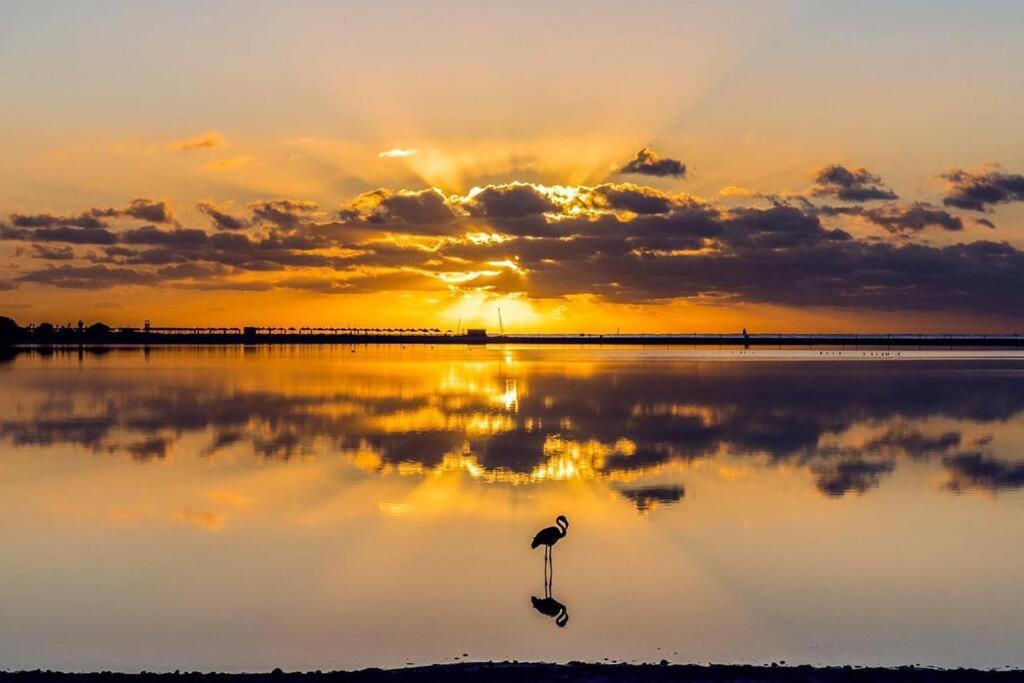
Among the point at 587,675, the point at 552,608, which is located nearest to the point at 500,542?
the point at 552,608

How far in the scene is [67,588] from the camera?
16484 mm

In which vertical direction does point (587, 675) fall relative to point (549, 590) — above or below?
above

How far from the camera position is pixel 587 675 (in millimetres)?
11367

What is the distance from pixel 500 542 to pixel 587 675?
8352 mm

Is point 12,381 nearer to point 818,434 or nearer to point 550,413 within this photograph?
point 550,413

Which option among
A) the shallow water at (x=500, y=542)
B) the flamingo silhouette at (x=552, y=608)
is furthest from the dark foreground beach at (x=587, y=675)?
the flamingo silhouette at (x=552, y=608)

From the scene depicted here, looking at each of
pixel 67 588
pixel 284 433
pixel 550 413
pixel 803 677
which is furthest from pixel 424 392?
pixel 803 677

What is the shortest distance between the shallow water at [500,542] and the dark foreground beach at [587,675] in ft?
4.07

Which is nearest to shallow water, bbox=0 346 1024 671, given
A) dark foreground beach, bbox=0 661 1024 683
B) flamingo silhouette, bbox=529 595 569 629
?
flamingo silhouette, bbox=529 595 569 629

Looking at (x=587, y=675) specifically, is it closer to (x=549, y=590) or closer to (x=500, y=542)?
(x=549, y=590)

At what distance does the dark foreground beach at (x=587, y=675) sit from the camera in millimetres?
11219

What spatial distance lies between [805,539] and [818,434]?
66.5 feet

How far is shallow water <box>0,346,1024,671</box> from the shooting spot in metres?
13.8

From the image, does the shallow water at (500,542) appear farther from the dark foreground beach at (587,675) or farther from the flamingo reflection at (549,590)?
the dark foreground beach at (587,675)
